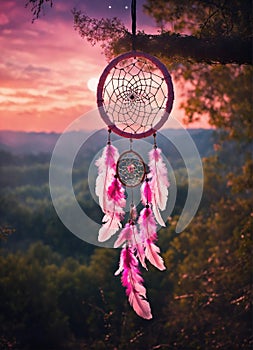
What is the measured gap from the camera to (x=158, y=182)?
229cm

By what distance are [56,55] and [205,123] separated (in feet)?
7.07

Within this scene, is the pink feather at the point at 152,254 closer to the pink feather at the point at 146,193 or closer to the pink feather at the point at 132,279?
the pink feather at the point at 132,279

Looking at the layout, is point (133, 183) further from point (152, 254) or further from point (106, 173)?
point (152, 254)

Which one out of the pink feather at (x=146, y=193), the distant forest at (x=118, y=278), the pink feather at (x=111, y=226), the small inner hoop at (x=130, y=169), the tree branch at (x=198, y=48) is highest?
the tree branch at (x=198, y=48)

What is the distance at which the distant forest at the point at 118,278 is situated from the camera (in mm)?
5277

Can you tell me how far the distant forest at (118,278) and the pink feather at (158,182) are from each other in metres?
2.22

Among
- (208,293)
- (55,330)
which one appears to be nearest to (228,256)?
(208,293)

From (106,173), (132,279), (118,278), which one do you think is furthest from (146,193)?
(118,278)

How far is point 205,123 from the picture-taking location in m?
5.96

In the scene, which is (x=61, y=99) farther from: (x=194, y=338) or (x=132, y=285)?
(x=132, y=285)

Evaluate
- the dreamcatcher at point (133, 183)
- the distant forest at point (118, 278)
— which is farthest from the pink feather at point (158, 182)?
the distant forest at point (118, 278)

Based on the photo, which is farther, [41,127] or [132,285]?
[41,127]

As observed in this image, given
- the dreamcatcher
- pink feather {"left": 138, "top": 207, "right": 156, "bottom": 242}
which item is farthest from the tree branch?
pink feather {"left": 138, "top": 207, "right": 156, "bottom": 242}

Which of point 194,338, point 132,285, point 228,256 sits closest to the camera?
point 132,285
